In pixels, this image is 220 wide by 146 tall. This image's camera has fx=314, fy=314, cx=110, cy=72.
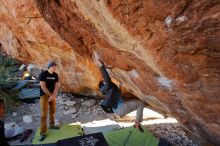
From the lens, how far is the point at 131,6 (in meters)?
3.52

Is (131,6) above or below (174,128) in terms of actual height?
above

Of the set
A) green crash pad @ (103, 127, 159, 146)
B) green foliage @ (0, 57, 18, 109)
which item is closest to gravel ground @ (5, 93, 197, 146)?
green foliage @ (0, 57, 18, 109)

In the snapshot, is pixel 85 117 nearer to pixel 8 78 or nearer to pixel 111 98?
pixel 111 98

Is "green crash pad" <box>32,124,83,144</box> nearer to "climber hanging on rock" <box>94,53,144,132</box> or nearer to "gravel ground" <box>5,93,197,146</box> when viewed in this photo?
"gravel ground" <box>5,93,197,146</box>

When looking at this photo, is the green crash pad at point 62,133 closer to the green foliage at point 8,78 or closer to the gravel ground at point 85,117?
the gravel ground at point 85,117

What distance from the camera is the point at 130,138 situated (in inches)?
275

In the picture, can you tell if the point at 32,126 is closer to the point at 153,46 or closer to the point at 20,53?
the point at 20,53

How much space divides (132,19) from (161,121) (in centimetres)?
529

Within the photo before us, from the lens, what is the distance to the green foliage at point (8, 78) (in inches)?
371

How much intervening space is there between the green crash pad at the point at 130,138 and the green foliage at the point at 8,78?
145 inches

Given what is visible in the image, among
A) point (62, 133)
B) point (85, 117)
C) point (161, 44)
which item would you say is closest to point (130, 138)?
point (62, 133)

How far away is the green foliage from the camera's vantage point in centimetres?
942

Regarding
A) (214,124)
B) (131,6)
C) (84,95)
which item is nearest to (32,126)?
(84,95)

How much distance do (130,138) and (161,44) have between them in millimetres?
3710
